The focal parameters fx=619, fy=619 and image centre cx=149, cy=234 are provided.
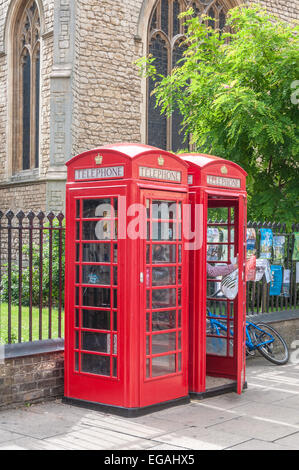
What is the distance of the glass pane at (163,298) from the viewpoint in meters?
6.32

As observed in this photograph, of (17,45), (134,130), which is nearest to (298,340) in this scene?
(134,130)

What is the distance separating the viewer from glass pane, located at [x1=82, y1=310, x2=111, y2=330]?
20.6 ft

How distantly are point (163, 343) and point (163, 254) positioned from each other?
3.00 ft

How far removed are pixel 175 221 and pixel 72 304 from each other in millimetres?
1399

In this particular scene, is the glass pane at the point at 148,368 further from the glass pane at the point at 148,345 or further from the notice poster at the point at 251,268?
the notice poster at the point at 251,268

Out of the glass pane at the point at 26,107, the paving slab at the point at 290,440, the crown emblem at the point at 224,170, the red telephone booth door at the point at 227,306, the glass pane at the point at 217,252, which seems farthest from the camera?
the glass pane at the point at 26,107

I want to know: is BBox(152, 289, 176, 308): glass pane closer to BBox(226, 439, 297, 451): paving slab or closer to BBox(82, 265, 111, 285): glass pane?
BBox(82, 265, 111, 285): glass pane

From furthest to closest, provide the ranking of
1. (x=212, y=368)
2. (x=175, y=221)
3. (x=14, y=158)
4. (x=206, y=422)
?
(x=14, y=158) → (x=212, y=368) → (x=175, y=221) → (x=206, y=422)

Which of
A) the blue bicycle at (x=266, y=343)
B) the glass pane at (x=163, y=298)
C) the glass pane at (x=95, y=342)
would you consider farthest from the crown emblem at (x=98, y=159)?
the blue bicycle at (x=266, y=343)

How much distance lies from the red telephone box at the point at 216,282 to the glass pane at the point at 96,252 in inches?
41.0

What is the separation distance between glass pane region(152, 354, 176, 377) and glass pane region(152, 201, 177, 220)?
144 cm

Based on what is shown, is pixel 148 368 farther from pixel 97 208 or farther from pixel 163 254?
pixel 97 208
